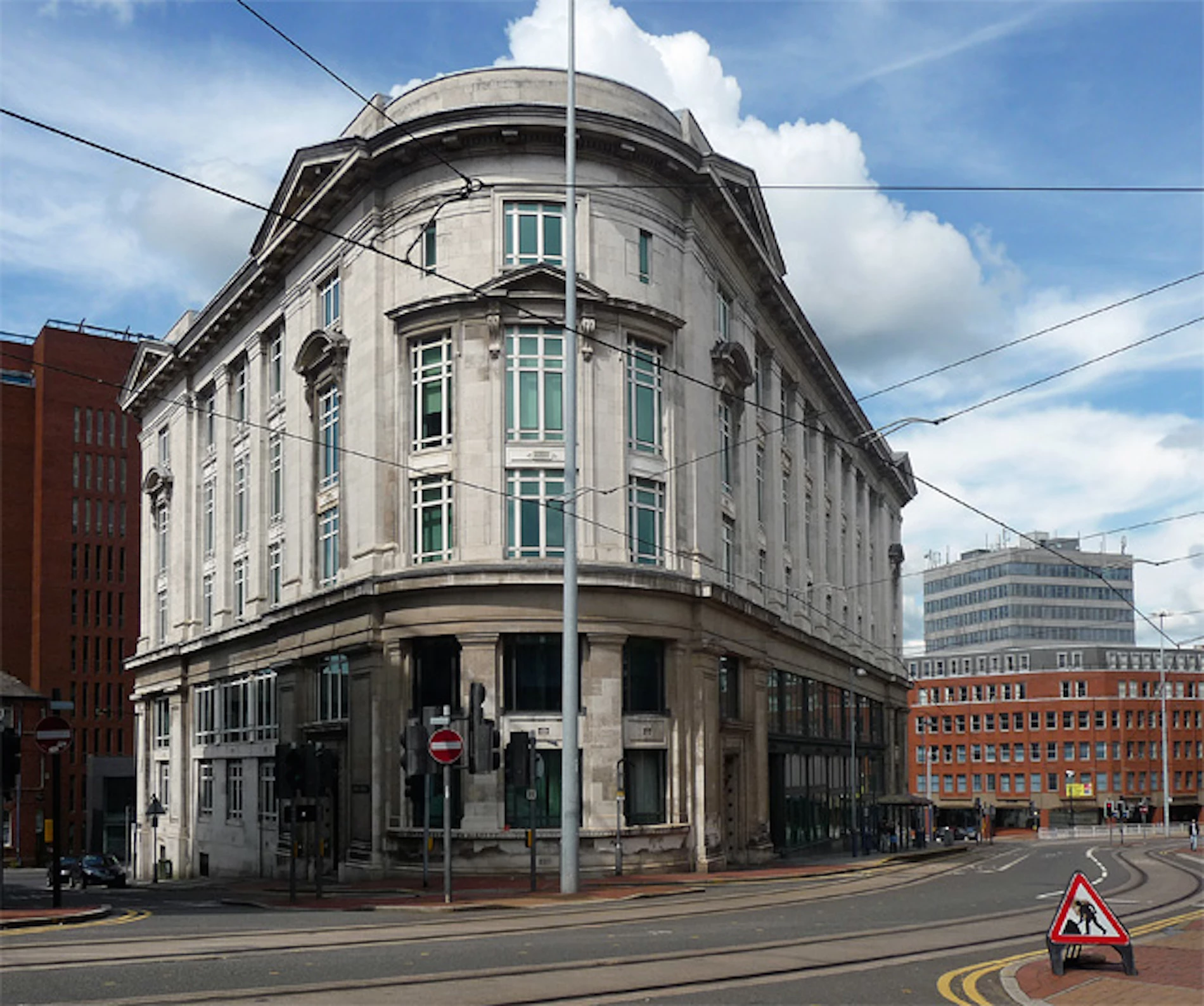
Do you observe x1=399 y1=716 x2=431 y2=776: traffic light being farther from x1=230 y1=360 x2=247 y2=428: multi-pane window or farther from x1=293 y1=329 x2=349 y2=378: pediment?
x1=230 y1=360 x2=247 y2=428: multi-pane window

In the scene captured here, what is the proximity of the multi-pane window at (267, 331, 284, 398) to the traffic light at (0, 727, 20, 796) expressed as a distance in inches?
1048

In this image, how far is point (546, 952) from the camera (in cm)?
1791

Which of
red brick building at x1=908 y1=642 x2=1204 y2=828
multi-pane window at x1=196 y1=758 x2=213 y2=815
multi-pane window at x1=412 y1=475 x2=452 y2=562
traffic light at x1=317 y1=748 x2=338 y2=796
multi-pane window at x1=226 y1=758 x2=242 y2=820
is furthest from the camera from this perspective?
red brick building at x1=908 y1=642 x2=1204 y2=828

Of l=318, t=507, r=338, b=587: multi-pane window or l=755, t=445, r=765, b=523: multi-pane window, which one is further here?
l=755, t=445, r=765, b=523: multi-pane window

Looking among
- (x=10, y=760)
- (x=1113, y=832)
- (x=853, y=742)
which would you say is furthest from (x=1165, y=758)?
(x=10, y=760)

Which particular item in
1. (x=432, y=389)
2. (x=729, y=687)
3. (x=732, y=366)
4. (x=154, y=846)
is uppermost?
(x=732, y=366)

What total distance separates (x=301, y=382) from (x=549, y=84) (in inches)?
557

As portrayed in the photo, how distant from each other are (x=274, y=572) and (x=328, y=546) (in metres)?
6.54

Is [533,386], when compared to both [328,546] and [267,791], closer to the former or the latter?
[328,546]

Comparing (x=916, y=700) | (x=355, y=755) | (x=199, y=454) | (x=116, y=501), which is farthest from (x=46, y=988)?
(x=916, y=700)

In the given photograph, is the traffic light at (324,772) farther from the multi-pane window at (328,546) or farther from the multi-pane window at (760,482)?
the multi-pane window at (760,482)

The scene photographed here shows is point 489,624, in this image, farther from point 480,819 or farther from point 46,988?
point 46,988

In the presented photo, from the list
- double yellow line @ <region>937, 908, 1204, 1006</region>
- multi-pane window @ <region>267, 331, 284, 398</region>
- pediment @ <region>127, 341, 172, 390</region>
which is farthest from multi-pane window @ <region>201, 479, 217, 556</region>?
double yellow line @ <region>937, 908, 1204, 1006</region>

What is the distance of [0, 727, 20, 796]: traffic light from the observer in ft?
87.5
